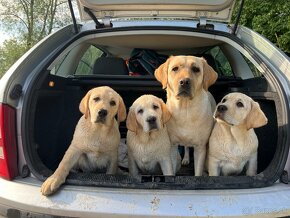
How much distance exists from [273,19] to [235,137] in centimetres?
1352

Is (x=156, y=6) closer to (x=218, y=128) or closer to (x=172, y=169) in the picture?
(x=218, y=128)

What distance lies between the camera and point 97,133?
2.93 metres

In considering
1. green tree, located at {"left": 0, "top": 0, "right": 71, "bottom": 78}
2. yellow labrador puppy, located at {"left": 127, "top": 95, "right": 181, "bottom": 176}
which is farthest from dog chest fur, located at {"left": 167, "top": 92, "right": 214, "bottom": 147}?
green tree, located at {"left": 0, "top": 0, "right": 71, "bottom": 78}

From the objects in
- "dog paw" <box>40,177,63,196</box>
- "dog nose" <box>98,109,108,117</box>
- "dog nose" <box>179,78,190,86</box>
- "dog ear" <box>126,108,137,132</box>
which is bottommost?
"dog paw" <box>40,177,63,196</box>

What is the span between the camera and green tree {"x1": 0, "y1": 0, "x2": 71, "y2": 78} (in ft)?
65.4

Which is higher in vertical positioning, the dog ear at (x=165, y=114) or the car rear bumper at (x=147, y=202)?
the dog ear at (x=165, y=114)

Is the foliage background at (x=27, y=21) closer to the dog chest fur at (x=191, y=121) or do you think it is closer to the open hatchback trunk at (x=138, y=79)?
the open hatchback trunk at (x=138, y=79)

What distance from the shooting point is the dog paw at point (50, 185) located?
2209mm

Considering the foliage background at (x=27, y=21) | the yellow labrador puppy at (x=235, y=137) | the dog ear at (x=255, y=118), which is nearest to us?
the dog ear at (x=255, y=118)

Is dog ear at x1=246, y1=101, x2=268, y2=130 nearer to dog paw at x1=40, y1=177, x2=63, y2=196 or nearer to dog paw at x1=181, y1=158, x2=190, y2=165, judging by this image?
dog paw at x1=181, y1=158, x2=190, y2=165

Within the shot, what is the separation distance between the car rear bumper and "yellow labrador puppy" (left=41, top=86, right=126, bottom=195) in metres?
0.56

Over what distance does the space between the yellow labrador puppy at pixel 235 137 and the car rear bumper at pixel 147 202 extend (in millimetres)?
598

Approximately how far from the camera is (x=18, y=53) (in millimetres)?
19312

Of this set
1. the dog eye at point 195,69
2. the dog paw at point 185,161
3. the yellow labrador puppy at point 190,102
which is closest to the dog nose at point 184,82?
the yellow labrador puppy at point 190,102
